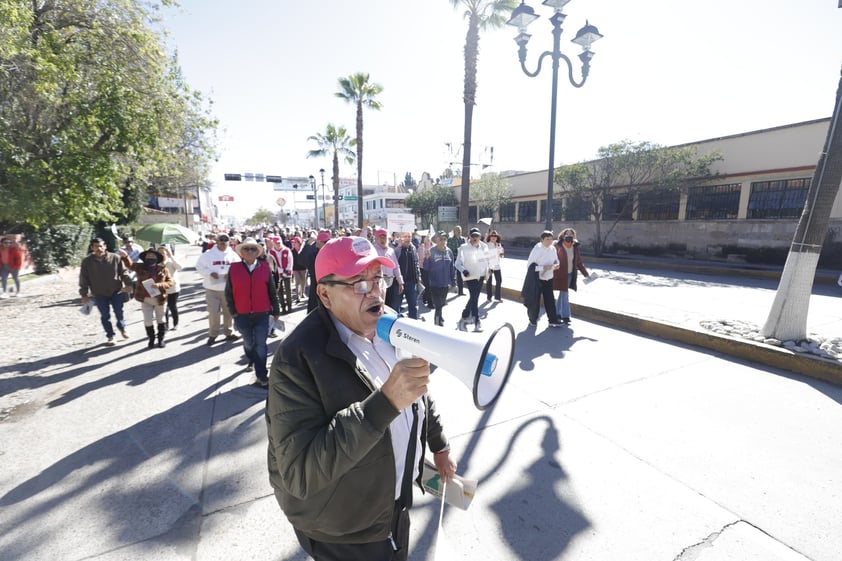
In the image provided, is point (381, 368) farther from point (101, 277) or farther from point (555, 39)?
point (555, 39)

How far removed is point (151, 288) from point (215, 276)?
0.89m

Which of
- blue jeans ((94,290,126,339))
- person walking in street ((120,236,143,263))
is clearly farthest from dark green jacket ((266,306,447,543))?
person walking in street ((120,236,143,263))

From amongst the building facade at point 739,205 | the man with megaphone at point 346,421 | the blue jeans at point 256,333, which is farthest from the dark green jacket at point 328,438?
the building facade at point 739,205

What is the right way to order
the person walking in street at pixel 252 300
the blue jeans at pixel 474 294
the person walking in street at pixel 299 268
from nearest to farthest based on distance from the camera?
the person walking in street at pixel 252 300
the blue jeans at pixel 474 294
the person walking in street at pixel 299 268

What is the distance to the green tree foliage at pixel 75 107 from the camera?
8539 mm

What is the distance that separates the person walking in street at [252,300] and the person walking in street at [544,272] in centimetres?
418

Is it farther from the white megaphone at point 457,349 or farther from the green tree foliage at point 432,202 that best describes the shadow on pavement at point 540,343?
the green tree foliage at point 432,202

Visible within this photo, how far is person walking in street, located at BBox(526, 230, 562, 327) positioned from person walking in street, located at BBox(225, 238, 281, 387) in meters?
4.18

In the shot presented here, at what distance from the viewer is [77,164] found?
9.12 m

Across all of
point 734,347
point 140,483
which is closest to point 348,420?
point 140,483

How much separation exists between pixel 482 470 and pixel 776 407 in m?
3.23

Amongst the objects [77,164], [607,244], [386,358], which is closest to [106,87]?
[77,164]

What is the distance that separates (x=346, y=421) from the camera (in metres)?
1.13

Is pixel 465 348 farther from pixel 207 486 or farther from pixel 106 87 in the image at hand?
pixel 106 87
